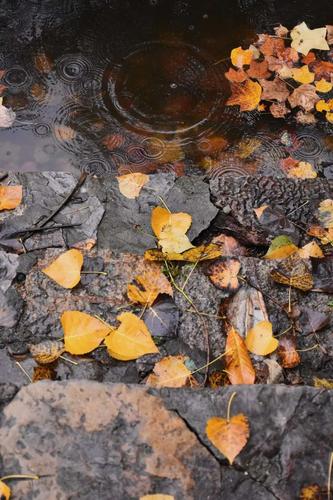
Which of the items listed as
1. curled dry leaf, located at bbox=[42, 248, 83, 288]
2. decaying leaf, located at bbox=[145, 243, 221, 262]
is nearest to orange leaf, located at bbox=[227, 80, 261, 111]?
decaying leaf, located at bbox=[145, 243, 221, 262]

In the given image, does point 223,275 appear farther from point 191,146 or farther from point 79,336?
point 191,146

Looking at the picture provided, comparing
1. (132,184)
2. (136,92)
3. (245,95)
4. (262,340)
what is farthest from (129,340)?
(245,95)

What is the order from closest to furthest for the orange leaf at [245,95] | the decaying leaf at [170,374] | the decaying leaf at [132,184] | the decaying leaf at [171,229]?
the decaying leaf at [170,374] < the decaying leaf at [171,229] < the decaying leaf at [132,184] < the orange leaf at [245,95]

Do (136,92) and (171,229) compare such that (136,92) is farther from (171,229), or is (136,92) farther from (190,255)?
(190,255)

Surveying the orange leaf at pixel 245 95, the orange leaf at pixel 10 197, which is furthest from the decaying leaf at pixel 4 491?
the orange leaf at pixel 245 95

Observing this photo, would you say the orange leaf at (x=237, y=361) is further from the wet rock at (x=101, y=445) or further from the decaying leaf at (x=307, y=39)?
the decaying leaf at (x=307, y=39)

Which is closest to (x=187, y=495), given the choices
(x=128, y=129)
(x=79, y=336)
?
(x=79, y=336)
